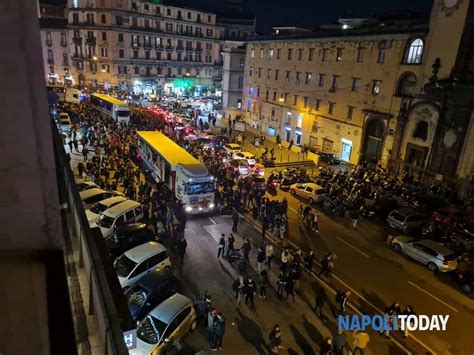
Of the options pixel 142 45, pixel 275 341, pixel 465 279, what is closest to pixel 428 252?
pixel 465 279

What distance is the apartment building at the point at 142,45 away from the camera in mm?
66062

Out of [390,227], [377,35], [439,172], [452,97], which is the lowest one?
[390,227]

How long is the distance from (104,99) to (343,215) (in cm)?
3443

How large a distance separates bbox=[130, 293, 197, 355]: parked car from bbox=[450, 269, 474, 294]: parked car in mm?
12734

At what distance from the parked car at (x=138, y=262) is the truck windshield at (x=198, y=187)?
6.13m

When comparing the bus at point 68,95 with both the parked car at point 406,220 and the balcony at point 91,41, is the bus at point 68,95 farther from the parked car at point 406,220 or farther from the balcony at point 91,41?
the parked car at point 406,220

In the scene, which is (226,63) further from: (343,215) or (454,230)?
(454,230)

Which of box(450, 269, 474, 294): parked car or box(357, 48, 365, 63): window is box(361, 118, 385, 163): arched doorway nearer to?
box(357, 48, 365, 63): window

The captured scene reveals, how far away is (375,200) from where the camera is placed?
976 inches

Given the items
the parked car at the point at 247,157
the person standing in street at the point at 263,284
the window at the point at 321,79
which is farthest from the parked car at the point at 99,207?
the window at the point at 321,79

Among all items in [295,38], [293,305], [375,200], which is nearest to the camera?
[293,305]

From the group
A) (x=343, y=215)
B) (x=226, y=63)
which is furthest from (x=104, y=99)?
(x=343, y=215)

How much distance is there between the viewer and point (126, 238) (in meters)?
16.4

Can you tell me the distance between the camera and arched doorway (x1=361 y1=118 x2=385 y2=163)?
34406mm
